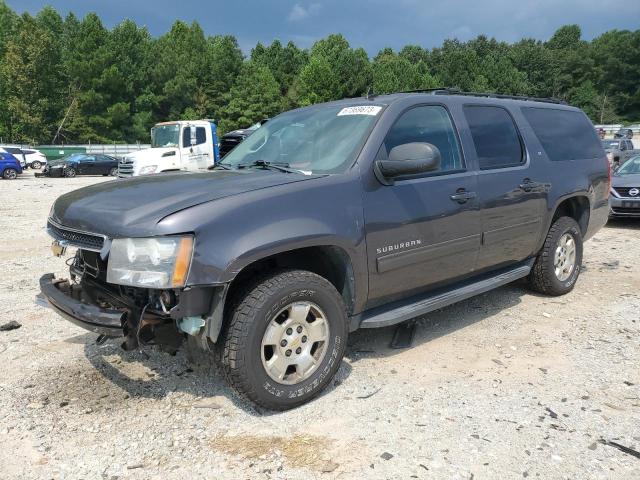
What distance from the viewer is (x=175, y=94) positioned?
58625 millimetres

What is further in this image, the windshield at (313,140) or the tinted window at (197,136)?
the tinted window at (197,136)

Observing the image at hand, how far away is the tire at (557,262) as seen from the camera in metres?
5.15

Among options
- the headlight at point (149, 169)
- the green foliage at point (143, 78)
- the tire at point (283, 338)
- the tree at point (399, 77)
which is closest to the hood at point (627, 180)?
the tire at point (283, 338)

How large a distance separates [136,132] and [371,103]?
5868 centimetres

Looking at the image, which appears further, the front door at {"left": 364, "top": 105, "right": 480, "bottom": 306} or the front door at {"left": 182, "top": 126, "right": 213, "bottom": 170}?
the front door at {"left": 182, "top": 126, "right": 213, "bottom": 170}

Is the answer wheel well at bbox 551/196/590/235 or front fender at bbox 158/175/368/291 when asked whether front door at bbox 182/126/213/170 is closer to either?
wheel well at bbox 551/196/590/235

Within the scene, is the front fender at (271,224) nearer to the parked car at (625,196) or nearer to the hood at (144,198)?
the hood at (144,198)

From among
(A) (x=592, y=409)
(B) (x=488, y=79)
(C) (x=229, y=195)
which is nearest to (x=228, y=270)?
(C) (x=229, y=195)

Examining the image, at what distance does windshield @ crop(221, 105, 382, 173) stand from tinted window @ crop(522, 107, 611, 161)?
6.96ft

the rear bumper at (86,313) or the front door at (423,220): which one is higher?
the front door at (423,220)

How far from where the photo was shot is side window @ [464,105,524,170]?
14.1ft

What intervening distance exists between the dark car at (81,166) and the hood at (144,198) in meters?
26.5

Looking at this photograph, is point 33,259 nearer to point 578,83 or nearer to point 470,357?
point 470,357

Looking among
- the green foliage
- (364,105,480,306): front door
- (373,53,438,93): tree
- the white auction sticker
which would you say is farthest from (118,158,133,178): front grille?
(373,53,438,93): tree
